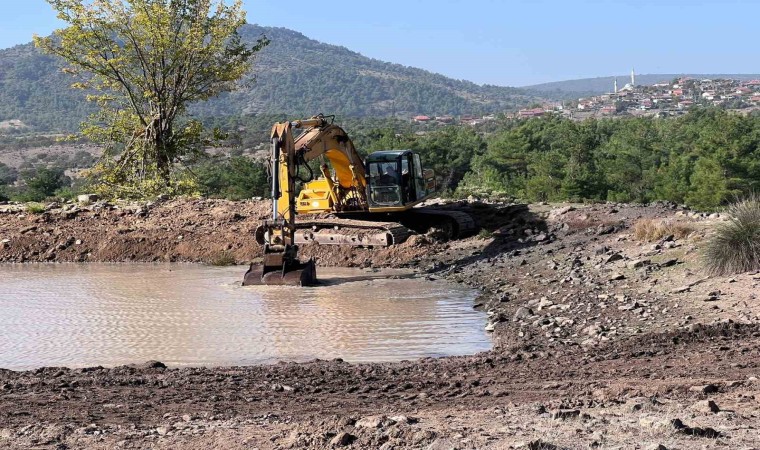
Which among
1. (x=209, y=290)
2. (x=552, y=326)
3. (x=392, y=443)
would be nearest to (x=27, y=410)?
(x=392, y=443)

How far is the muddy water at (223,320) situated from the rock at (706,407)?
559 cm

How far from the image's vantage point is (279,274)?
19312 millimetres

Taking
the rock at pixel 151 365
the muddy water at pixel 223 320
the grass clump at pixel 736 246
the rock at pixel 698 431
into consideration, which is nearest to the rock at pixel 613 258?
the grass clump at pixel 736 246

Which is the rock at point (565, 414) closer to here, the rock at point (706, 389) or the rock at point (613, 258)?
the rock at point (706, 389)

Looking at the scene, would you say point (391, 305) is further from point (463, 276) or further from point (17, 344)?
point (17, 344)

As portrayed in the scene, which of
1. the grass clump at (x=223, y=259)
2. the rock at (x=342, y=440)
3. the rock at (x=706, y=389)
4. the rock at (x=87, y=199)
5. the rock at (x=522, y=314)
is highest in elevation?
the rock at (x=87, y=199)

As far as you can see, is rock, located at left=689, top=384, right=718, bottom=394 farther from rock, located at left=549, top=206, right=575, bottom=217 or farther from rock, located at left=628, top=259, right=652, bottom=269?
rock, located at left=549, top=206, right=575, bottom=217

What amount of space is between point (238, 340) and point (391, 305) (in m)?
3.58

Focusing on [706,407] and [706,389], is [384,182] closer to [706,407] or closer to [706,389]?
[706,389]

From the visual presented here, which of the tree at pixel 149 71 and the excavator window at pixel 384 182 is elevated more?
the tree at pixel 149 71

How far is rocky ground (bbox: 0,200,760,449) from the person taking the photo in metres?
7.39

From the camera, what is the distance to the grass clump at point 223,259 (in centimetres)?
2383

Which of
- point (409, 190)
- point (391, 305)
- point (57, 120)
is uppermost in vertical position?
point (57, 120)

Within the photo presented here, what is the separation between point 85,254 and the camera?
2548 centimetres
